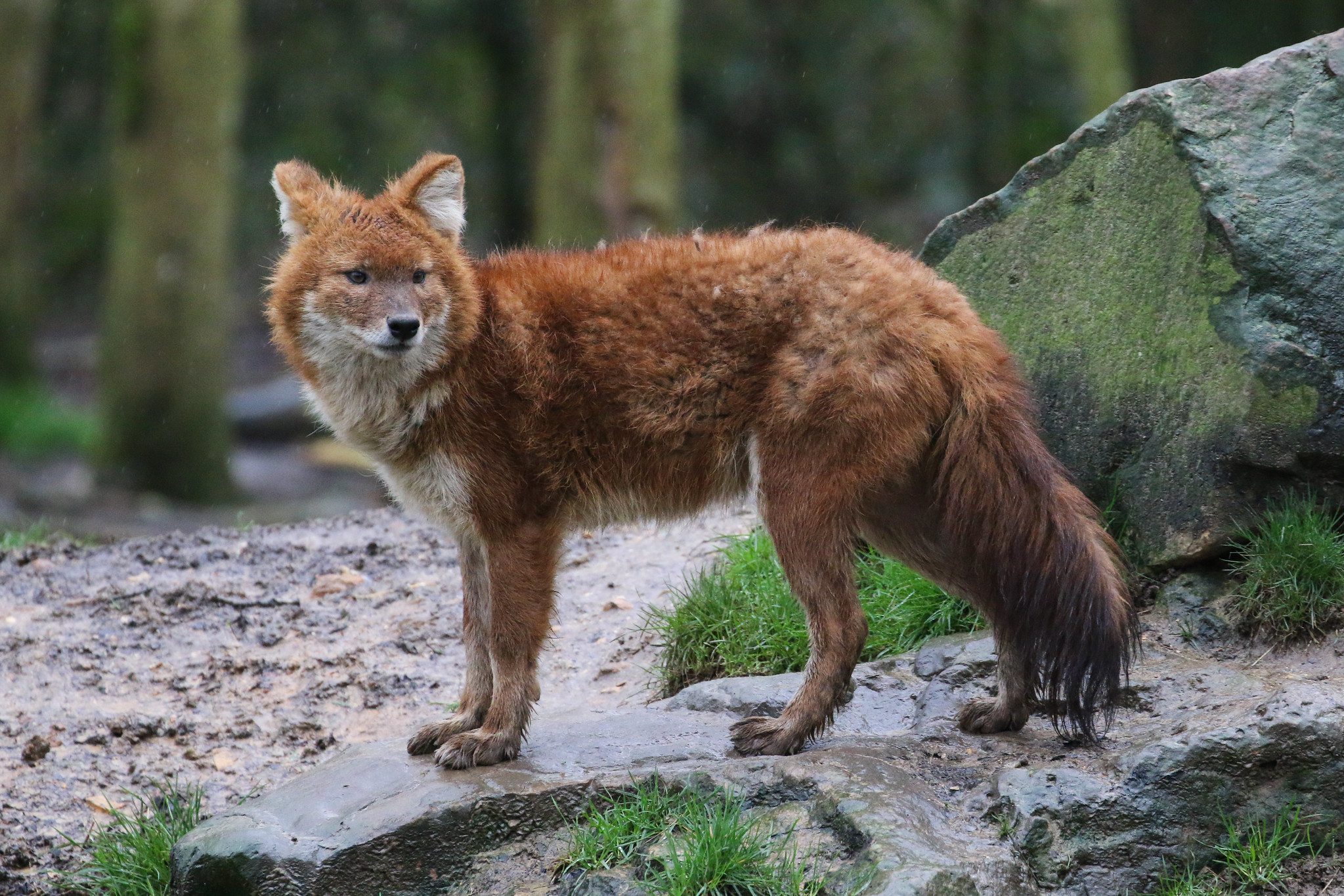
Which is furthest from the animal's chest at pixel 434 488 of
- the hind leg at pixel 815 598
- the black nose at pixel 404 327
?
the hind leg at pixel 815 598

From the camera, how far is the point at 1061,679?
4234 millimetres

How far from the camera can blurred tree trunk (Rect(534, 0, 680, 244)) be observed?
11.7m

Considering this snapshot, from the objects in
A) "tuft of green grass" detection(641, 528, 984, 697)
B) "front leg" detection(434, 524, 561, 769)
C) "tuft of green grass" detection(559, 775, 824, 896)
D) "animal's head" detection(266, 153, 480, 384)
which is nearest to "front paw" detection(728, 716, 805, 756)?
"tuft of green grass" detection(559, 775, 824, 896)

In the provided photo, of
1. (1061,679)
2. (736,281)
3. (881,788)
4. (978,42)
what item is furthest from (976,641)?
(978,42)

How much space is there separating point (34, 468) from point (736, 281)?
12.7m

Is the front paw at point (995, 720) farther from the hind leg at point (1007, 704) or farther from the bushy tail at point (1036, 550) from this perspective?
the bushy tail at point (1036, 550)

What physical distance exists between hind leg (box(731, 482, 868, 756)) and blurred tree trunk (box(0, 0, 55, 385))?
12.9 meters

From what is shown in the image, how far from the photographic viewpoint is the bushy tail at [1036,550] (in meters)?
4.20

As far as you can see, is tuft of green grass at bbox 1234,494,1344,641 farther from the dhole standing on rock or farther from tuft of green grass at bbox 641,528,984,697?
tuft of green grass at bbox 641,528,984,697

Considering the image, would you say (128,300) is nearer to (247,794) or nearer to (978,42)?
(247,794)

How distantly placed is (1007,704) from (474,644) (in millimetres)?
1891

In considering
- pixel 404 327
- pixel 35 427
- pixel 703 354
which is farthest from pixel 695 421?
pixel 35 427

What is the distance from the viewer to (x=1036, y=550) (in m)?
4.30

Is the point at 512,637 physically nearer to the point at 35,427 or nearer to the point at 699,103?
the point at 35,427
